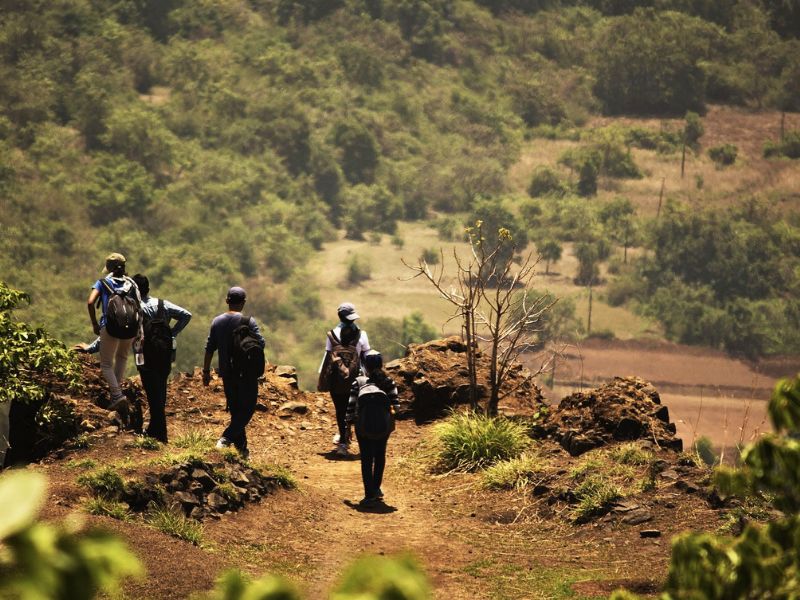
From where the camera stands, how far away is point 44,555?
2158 mm

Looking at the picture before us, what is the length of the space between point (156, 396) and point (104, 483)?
2.15 metres

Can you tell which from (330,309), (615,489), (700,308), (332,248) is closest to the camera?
(615,489)

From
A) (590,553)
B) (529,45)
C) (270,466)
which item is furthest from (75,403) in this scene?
(529,45)

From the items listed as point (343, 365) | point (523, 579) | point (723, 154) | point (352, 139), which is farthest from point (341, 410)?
point (723, 154)

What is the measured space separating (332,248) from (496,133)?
2405 cm

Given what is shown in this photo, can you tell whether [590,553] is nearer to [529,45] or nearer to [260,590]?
[260,590]

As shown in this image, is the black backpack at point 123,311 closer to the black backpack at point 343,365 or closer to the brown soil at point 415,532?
the brown soil at point 415,532

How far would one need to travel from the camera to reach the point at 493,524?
10.3m

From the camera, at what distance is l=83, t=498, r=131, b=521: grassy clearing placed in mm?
8367

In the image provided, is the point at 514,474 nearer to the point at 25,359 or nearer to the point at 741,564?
the point at 25,359

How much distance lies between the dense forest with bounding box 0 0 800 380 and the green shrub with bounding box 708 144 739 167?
294mm

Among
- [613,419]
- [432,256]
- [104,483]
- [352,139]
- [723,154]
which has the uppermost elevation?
[352,139]

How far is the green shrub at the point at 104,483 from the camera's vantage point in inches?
340

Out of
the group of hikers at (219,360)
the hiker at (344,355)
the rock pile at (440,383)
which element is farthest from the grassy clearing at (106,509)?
the rock pile at (440,383)
